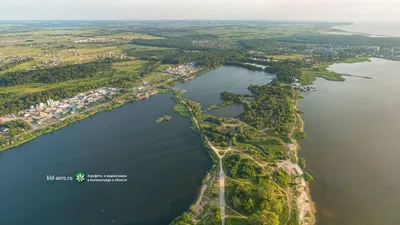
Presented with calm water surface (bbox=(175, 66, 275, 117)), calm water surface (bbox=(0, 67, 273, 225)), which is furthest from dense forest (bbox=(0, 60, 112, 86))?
calm water surface (bbox=(0, 67, 273, 225))

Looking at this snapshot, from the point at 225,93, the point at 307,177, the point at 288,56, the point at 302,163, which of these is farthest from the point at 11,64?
the point at 288,56

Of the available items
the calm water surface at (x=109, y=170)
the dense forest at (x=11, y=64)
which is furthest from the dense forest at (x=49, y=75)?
the calm water surface at (x=109, y=170)

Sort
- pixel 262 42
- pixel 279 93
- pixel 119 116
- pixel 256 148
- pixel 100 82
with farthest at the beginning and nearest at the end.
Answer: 1. pixel 262 42
2. pixel 100 82
3. pixel 279 93
4. pixel 119 116
5. pixel 256 148

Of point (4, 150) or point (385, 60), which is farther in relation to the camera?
point (385, 60)

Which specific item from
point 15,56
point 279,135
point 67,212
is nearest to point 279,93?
point 279,135

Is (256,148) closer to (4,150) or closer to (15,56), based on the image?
(4,150)

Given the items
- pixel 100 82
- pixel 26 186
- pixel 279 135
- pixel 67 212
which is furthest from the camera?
pixel 100 82

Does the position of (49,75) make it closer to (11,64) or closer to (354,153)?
(11,64)
